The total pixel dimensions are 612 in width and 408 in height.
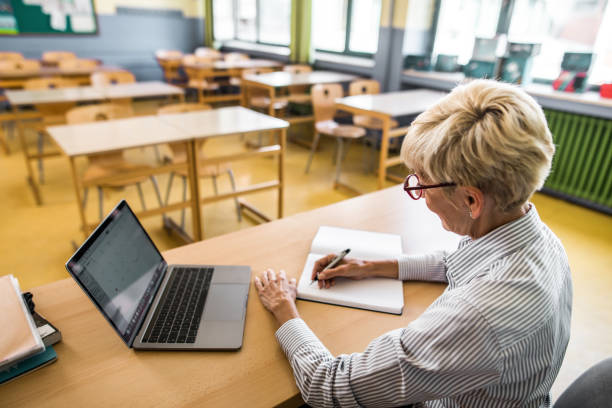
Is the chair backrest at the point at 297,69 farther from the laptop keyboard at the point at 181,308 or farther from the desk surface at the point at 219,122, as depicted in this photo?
the laptop keyboard at the point at 181,308

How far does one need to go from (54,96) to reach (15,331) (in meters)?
3.57

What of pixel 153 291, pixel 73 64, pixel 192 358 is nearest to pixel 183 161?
pixel 153 291

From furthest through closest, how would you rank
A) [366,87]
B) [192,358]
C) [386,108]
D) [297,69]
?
1. [297,69]
2. [366,87]
3. [386,108]
4. [192,358]

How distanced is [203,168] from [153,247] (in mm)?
2004

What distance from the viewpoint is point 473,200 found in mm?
762

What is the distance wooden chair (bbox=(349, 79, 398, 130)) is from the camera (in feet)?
14.1

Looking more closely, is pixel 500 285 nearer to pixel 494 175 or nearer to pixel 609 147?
pixel 494 175

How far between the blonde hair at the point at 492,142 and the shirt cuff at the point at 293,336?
1.44 feet

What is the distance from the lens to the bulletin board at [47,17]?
21.3 ft

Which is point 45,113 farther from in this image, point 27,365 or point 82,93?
point 27,365

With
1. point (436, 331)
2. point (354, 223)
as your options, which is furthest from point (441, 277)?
point (436, 331)

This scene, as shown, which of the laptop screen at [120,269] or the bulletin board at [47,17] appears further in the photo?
the bulletin board at [47,17]

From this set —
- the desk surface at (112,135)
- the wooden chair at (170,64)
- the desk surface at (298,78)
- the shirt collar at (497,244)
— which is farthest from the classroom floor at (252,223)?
the wooden chair at (170,64)

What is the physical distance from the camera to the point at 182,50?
329 inches
